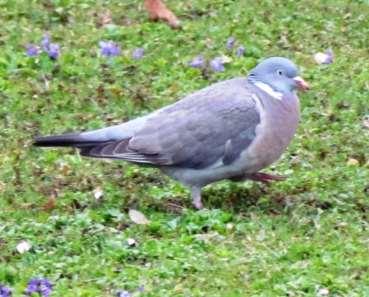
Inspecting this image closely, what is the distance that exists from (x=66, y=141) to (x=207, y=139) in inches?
28.1

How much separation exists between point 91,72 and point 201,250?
8.45 ft

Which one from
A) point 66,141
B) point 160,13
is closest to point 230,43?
point 160,13

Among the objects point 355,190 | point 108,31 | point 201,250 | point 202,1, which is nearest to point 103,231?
point 201,250

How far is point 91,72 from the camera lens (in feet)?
27.9

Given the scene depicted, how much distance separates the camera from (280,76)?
6914mm

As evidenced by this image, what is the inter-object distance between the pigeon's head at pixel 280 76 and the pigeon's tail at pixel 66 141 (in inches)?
36.2

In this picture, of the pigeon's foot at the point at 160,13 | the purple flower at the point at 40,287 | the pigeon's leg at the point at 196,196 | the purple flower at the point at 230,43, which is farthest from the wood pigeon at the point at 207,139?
the pigeon's foot at the point at 160,13

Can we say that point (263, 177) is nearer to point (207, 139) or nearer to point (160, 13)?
point (207, 139)

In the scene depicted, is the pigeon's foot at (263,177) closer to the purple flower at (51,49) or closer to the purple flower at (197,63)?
the purple flower at (197,63)

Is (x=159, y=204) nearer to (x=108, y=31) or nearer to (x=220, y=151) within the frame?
(x=220, y=151)

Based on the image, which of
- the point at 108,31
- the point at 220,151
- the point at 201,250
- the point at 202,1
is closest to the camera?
the point at 201,250

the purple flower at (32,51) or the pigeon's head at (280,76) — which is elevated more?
the pigeon's head at (280,76)

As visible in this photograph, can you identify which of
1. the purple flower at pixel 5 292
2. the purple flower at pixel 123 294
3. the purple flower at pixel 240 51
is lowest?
the purple flower at pixel 5 292

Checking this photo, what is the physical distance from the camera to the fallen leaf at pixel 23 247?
616 cm
